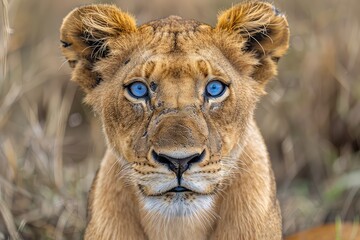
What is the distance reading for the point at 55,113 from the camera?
5.95 metres

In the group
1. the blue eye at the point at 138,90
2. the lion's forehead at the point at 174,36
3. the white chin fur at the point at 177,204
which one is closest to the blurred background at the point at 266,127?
the lion's forehead at the point at 174,36

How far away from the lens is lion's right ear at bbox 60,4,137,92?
4.14 meters

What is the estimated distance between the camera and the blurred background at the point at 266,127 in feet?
17.5

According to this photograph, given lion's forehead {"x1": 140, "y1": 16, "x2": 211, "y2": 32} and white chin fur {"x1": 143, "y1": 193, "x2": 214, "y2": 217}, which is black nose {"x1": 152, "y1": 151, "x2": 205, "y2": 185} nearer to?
white chin fur {"x1": 143, "y1": 193, "x2": 214, "y2": 217}

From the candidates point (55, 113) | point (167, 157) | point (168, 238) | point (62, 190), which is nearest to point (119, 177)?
point (168, 238)

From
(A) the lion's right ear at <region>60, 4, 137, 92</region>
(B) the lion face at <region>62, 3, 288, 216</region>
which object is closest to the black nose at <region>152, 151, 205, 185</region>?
(B) the lion face at <region>62, 3, 288, 216</region>

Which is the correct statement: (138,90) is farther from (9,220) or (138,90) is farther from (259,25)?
(9,220)

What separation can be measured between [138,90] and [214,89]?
11.3 inches

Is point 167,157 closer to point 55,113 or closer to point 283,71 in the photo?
point 55,113

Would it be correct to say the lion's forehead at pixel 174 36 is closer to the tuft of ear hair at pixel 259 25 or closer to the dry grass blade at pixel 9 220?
the tuft of ear hair at pixel 259 25

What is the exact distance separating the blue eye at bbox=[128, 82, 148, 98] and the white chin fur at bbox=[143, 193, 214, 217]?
1.33 feet

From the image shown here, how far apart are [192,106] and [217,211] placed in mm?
495

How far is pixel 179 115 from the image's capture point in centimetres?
373

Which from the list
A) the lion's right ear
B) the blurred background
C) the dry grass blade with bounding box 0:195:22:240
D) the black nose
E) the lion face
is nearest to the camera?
the black nose
